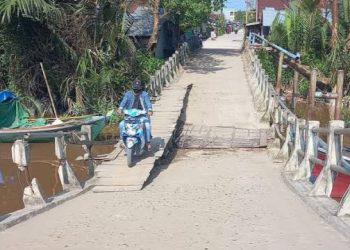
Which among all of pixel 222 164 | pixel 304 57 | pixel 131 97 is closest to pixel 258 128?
pixel 222 164

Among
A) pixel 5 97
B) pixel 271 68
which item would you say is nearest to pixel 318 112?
pixel 271 68

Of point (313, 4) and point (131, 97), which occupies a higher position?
point (313, 4)

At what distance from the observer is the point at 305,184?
26.9 ft

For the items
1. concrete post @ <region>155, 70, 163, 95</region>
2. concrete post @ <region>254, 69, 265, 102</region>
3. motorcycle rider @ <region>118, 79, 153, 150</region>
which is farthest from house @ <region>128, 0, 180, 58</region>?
motorcycle rider @ <region>118, 79, 153, 150</region>

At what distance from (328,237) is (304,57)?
77.1 ft

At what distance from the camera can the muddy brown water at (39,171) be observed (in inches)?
445

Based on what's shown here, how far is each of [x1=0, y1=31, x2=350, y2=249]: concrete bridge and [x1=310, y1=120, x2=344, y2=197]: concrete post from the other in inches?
11.2

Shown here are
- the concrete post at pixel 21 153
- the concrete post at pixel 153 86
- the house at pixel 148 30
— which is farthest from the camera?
the house at pixel 148 30

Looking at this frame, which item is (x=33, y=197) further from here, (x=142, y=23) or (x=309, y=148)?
(x=142, y=23)

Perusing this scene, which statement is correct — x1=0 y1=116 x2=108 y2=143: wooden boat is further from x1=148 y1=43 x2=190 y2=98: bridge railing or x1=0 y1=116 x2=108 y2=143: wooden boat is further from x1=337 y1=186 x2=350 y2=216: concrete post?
x1=337 y1=186 x2=350 y2=216: concrete post

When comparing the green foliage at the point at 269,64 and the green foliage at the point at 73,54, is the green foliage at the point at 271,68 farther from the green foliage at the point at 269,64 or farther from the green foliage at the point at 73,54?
the green foliage at the point at 73,54

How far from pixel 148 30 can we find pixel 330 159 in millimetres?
21556

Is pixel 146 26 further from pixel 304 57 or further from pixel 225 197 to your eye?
pixel 225 197

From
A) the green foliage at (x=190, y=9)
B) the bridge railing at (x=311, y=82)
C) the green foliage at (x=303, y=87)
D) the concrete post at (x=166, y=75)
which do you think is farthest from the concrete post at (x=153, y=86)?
the green foliage at (x=303, y=87)
